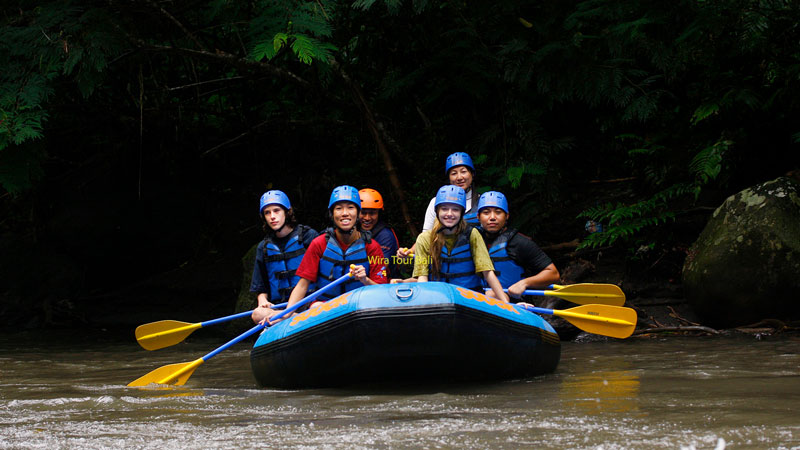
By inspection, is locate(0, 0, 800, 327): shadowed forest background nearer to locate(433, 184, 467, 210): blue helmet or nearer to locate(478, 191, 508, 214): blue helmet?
locate(478, 191, 508, 214): blue helmet

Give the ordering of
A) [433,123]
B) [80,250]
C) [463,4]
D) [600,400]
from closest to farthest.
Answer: [600,400]
[463,4]
[433,123]
[80,250]

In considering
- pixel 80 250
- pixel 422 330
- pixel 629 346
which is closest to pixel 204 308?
pixel 80 250

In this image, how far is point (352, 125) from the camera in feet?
32.7

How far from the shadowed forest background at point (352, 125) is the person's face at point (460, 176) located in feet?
4.82

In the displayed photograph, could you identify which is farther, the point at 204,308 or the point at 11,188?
the point at 204,308

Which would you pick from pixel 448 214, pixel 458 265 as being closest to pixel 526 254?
pixel 458 265

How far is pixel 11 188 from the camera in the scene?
263 inches

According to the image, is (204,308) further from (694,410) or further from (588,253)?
(694,410)

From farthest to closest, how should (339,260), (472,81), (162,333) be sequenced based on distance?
(472,81) → (162,333) → (339,260)

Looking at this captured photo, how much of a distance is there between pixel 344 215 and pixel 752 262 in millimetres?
3839

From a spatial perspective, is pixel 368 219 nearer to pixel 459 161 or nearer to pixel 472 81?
pixel 459 161

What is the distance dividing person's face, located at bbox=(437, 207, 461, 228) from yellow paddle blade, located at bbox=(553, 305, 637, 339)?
44.3 inches

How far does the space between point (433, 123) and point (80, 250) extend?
5628 millimetres

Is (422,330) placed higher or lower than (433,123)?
lower
